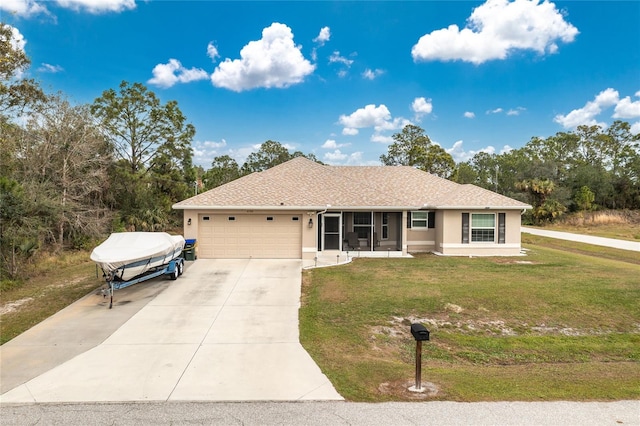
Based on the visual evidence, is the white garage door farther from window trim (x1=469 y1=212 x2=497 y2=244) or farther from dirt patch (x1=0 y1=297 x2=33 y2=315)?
window trim (x1=469 y1=212 x2=497 y2=244)

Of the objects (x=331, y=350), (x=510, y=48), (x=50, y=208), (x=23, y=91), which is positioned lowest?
(x=331, y=350)

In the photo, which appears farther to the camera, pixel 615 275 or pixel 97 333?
pixel 615 275

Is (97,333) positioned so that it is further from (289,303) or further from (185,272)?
(185,272)

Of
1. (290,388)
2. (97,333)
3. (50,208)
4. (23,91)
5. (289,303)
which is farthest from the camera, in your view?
(23,91)

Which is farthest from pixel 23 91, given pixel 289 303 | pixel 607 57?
pixel 607 57

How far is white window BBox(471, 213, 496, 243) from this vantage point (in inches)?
705

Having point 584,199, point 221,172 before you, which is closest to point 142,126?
point 221,172

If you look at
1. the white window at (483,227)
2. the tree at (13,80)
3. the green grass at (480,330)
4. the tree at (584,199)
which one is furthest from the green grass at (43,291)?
the tree at (584,199)

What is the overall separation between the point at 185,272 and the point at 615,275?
1636 centimetres

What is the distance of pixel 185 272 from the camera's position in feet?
44.4

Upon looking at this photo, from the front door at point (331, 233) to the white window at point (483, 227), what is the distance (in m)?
6.98

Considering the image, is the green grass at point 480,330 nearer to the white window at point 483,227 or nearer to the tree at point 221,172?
the white window at point 483,227

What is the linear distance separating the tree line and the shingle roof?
25.0ft

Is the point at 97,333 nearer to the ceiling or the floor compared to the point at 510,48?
nearer to the floor
